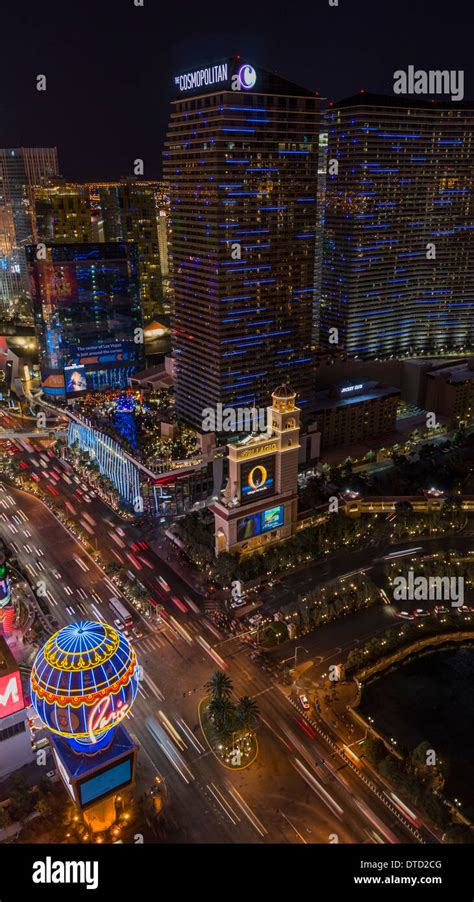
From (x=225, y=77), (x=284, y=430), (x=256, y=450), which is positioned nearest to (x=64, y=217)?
(x=225, y=77)

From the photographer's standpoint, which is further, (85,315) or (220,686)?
(85,315)

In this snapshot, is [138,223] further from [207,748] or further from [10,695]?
[207,748]

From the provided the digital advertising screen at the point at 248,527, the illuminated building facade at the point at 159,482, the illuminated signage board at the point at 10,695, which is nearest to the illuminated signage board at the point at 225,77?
the illuminated building facade at the point at 159,482

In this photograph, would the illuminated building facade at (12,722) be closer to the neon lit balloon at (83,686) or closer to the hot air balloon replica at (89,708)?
the hot air balloon replica at (89,708)

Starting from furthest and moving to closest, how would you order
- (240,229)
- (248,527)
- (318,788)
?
(240,229)
(248,527)
(318,788)

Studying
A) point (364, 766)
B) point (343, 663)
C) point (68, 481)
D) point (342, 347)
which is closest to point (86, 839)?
point (364, 766)

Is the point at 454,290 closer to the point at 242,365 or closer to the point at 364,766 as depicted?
the point at 242,365

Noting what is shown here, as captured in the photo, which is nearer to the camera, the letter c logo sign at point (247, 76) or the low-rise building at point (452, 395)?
the letter c logo sign at point (247, 76)

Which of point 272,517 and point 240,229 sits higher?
point 240,229
